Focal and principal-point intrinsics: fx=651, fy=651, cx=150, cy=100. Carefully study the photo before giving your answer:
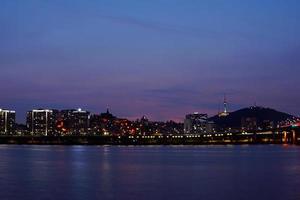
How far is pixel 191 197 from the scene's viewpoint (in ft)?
114

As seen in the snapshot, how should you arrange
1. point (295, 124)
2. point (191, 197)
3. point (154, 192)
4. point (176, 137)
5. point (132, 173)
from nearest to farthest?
point (191, 197), point (154, 192), point (132, 173), point (295, 124), point (176, 137)

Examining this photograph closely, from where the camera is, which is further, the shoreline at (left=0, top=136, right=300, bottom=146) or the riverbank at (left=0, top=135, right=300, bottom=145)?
the shoreline at (left=0, top=136, right=300, bottom=146)

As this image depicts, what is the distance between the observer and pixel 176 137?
17812 cm

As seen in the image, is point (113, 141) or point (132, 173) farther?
point (113, 141)

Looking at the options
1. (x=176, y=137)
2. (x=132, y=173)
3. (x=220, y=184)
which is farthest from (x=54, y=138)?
(x=220, y=184)

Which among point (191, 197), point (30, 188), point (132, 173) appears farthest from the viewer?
point (132, 173)

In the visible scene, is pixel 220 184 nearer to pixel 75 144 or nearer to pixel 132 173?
pixel 132 173

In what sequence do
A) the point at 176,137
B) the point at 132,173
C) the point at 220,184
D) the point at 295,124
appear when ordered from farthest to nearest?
1. the point at 176,137
2. the point at 295,124
3. the point at 132,173
4. the point at 220,184

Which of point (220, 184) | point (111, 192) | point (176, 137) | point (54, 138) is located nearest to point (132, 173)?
point (220, 184)

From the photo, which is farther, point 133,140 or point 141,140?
point 133,140

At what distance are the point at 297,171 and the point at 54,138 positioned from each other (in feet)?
461

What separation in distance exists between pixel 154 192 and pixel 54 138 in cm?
15527

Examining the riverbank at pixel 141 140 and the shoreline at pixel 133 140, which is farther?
the shoreline at pixel 133 140

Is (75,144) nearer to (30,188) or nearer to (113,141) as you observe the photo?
(113,141)
